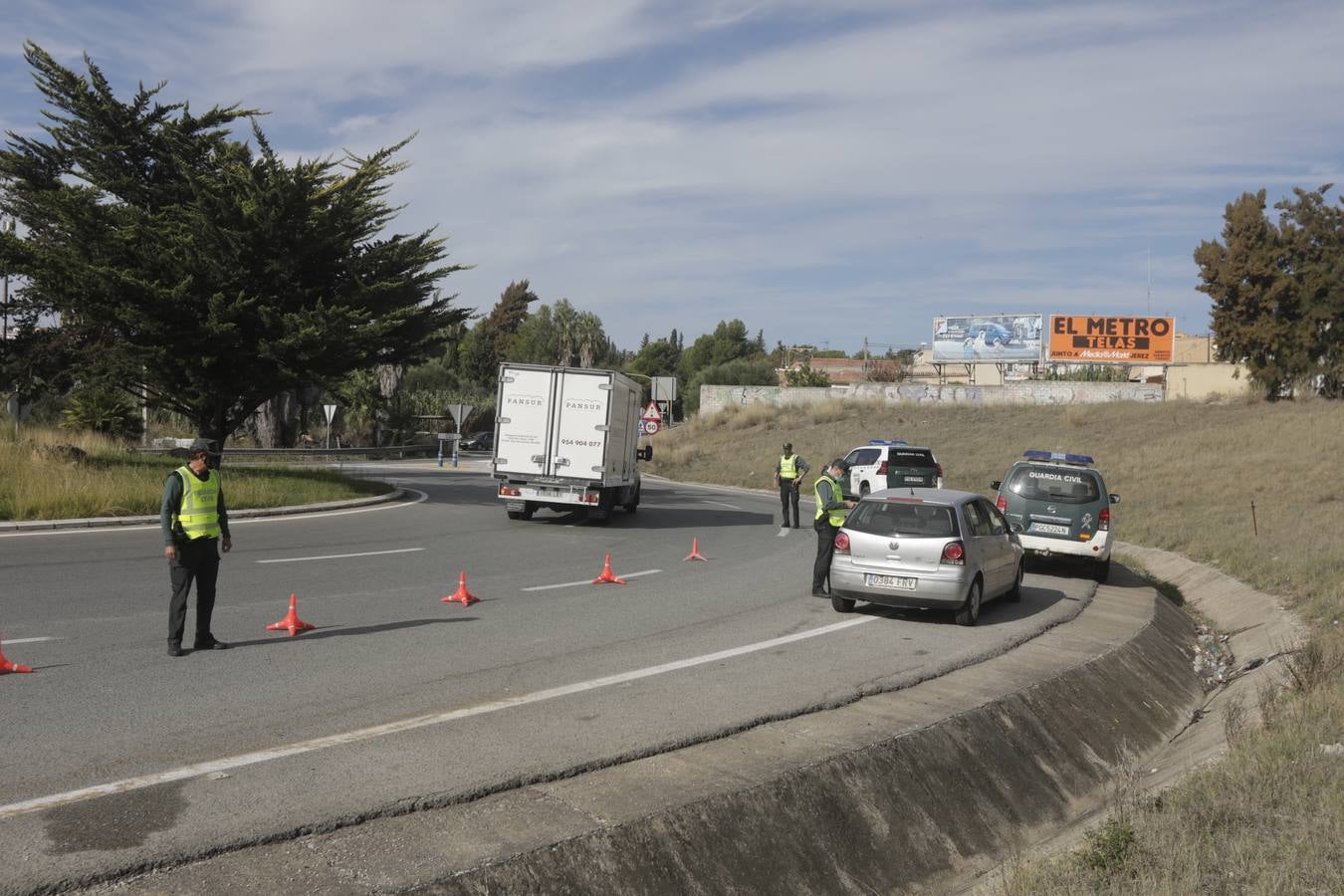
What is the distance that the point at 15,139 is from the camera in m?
26.2

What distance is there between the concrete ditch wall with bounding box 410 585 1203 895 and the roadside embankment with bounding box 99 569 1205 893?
0.04 ft

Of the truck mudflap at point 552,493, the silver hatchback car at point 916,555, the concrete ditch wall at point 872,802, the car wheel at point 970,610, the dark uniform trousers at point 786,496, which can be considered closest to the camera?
the concrete ditch wall at point 872,802

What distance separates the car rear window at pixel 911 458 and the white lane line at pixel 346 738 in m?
19.7

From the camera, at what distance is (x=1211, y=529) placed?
922 inches

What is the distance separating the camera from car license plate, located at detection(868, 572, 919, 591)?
12.5 m

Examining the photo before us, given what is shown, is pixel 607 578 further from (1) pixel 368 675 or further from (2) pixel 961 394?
(2) pixel 961 394

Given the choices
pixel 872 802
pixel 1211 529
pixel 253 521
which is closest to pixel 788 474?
pixel 1211 529

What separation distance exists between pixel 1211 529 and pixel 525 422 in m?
13.7

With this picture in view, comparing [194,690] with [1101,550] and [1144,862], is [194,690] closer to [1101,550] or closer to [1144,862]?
[1144,862]

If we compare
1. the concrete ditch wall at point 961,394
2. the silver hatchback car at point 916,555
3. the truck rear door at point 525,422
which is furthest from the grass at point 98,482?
the concrete ditch wall at point 961,394

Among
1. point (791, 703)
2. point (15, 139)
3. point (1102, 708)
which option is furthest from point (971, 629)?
point (15, 139)

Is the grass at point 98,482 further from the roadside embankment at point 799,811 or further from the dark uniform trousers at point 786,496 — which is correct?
the roadside embankment at point 799,811

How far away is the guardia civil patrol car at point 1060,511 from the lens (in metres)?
17.3

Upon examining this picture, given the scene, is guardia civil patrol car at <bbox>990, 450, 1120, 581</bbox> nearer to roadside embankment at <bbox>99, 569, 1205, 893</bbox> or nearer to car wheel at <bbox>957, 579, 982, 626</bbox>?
car wheel at <bbox>957, 579, 982, 626</bbox>
